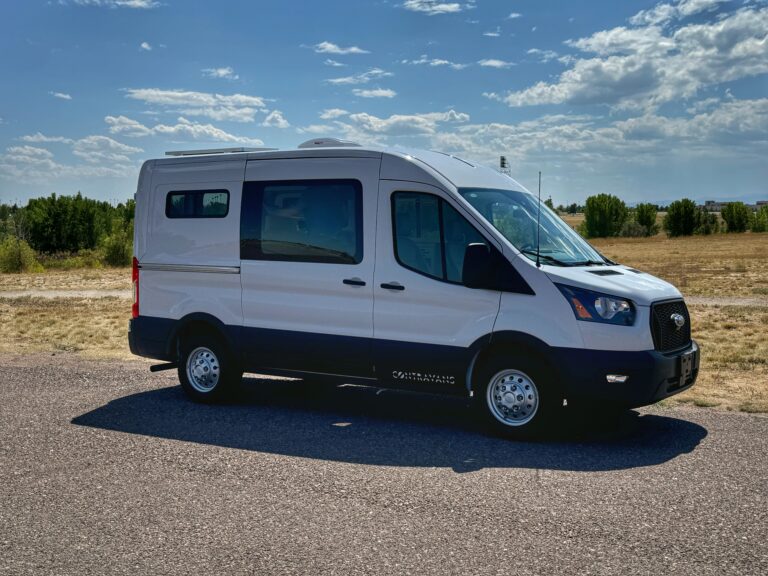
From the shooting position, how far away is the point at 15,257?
154 ft

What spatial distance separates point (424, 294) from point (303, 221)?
1.50m

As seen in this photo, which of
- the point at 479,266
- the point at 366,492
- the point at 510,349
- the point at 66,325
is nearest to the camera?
the point at 366,492

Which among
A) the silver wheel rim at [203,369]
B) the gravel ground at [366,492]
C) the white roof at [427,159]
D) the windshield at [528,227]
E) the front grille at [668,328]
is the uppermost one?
the white roof at [427,159]

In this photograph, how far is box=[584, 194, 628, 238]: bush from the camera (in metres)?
109

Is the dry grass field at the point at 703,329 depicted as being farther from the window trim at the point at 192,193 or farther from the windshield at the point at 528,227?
the window trim at the point at 192,193

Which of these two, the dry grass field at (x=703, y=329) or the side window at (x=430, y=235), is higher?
the side window at (x=430, y=235)

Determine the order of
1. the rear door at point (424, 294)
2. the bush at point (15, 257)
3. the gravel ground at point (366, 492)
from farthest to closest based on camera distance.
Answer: the bush at point (15, 257) → the rear door at point (424, 294) → the gravel ground at point (366, 492)

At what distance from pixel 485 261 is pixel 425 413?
2014mm

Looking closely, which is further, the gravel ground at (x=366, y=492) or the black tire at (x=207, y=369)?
the black tire at (x=207, y=369)

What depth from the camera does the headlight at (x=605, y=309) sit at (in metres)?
6.75

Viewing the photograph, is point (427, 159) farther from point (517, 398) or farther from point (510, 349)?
point (517, 398)

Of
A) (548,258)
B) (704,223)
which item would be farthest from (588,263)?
(704,223)

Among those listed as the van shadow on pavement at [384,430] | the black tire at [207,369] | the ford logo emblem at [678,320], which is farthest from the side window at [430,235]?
the black tire at [207,369]

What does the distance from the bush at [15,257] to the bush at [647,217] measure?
8359 cm
